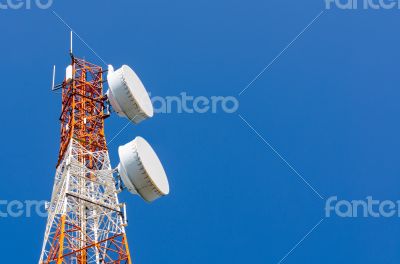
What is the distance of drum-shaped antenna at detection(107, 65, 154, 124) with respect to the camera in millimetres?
47719

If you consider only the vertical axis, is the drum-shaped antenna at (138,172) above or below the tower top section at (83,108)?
below

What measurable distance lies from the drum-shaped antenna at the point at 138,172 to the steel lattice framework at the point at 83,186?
6.30 ft

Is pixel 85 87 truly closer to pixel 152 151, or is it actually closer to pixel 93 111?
pixel 93 111

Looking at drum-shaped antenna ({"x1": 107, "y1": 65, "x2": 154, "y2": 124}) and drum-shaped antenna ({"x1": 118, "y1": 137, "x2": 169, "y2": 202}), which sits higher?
drum-shaped antenna ({"x1": 107, "y1": 65, "x2": 154, "y2": 124})

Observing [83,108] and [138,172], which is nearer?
[138,172]

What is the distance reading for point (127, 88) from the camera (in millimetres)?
47656

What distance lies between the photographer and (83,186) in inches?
1754

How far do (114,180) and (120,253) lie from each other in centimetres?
454

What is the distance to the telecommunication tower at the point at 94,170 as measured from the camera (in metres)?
42.6

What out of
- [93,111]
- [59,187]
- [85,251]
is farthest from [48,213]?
[93,111]

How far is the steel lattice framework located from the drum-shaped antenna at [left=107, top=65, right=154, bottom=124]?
2.03 meters

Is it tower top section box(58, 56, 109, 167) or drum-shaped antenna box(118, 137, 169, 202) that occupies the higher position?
tower top section box(58, 56, 109, 167)

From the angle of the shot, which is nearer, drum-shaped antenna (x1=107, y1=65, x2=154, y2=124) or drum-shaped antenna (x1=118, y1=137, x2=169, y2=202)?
drum-shaped antenna (x1=118, y1=137, x2=169, y2=202)

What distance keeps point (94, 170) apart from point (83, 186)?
5.63 ft
